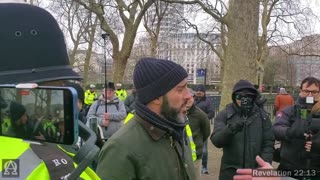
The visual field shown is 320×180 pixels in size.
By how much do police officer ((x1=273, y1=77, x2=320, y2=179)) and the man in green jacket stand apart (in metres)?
2.06

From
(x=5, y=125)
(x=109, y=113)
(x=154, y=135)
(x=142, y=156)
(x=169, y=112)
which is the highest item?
(x=5, y=125)

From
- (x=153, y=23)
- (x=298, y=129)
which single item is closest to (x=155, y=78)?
(x=298, y=129)

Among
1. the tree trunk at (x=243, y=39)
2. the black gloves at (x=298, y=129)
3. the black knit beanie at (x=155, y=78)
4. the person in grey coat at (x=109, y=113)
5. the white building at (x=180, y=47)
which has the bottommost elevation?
the person in grey coat at (x=109, y=113)

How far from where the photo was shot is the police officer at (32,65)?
1.15 meters

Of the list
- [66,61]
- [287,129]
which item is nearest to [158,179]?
[66,61]

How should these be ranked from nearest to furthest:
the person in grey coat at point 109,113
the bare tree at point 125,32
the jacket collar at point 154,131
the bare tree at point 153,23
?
the jacket collar at point 154,131 → the person in grey coat at point 109,113 → the bare tree at point 125,32 → the bare tree at point 153,23

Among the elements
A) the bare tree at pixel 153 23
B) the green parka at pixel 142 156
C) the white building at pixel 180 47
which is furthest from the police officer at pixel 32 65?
the white building at pixel 180 47

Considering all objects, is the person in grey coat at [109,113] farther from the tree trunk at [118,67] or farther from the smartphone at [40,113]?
the tree trunk at [118,67]

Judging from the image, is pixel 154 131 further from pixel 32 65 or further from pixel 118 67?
pixel 118 67

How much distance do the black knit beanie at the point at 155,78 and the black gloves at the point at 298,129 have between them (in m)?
2.12

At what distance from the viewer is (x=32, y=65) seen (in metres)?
1.37

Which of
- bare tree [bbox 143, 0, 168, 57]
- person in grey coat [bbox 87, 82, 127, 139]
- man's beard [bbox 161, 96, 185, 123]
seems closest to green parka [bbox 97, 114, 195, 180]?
man's beard [bbox 161, 96, 185, 123]

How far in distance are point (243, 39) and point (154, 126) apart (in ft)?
24.6

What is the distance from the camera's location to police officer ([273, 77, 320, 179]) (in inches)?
172
